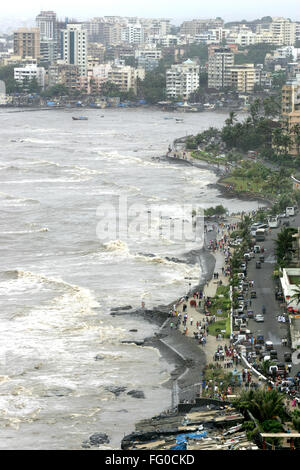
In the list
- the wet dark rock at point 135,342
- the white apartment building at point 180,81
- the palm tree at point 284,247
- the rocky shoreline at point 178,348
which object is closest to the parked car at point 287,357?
the rocky shoreline at point 178,348

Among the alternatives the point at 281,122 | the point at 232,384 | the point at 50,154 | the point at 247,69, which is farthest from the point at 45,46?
the point at 232,384

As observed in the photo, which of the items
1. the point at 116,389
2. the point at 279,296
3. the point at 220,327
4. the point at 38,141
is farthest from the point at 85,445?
the point at 38,141

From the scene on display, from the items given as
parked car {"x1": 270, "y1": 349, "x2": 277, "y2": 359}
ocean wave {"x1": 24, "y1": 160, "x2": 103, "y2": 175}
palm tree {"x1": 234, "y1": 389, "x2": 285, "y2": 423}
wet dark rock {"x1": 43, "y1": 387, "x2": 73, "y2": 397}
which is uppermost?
palm tree {"x1": 234, "y1": 389, "x2": 285, "y2": 423}

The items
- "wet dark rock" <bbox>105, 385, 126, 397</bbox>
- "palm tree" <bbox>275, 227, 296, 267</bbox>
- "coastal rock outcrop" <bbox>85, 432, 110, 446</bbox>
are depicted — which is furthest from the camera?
Answer: "palm tree" <bbox>275, 227, 296, 267</bbox>

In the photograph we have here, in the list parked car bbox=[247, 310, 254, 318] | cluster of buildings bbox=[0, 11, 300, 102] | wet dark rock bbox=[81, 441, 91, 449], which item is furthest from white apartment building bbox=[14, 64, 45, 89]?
wet dark rock bbox=[81, 441, 91, 449]

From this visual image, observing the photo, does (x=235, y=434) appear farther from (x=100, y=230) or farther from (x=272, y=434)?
(x=100, y=230)

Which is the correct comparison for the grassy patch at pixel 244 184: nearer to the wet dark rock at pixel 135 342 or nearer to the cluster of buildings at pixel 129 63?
Answer: the wet dark rock at pixel 135 342

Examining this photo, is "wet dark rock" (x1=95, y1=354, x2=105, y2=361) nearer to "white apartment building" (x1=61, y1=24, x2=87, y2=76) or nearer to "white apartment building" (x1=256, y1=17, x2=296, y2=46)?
"white apartment building" (x1=61, y1=24, x2=87, y2=76)
